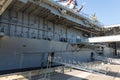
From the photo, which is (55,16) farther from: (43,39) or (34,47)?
(34,47)

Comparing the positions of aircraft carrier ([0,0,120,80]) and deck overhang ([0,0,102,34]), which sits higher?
deck overhang ([0,0,102,34])

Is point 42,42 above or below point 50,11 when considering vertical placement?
below

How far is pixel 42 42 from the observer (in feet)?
54.6

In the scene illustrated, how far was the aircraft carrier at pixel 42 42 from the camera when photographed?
41.6 feet

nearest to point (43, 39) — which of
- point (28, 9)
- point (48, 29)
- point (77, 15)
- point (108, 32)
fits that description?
point (48, 29)

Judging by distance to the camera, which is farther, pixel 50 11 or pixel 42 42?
pixel 50 11

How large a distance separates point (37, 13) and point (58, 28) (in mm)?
4397

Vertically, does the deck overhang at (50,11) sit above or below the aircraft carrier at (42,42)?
above

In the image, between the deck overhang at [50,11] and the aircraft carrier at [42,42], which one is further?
the deck overhang at [50,11]

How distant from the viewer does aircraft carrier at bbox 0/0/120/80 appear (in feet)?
41.6

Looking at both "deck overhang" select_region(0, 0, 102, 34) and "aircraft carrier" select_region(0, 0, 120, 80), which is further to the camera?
"deck overhang" select_region(0, 0, 102, 34)

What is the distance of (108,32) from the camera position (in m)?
31.5

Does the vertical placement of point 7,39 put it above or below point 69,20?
below

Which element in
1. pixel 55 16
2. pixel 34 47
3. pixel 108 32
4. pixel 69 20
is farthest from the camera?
pixel 108 32
